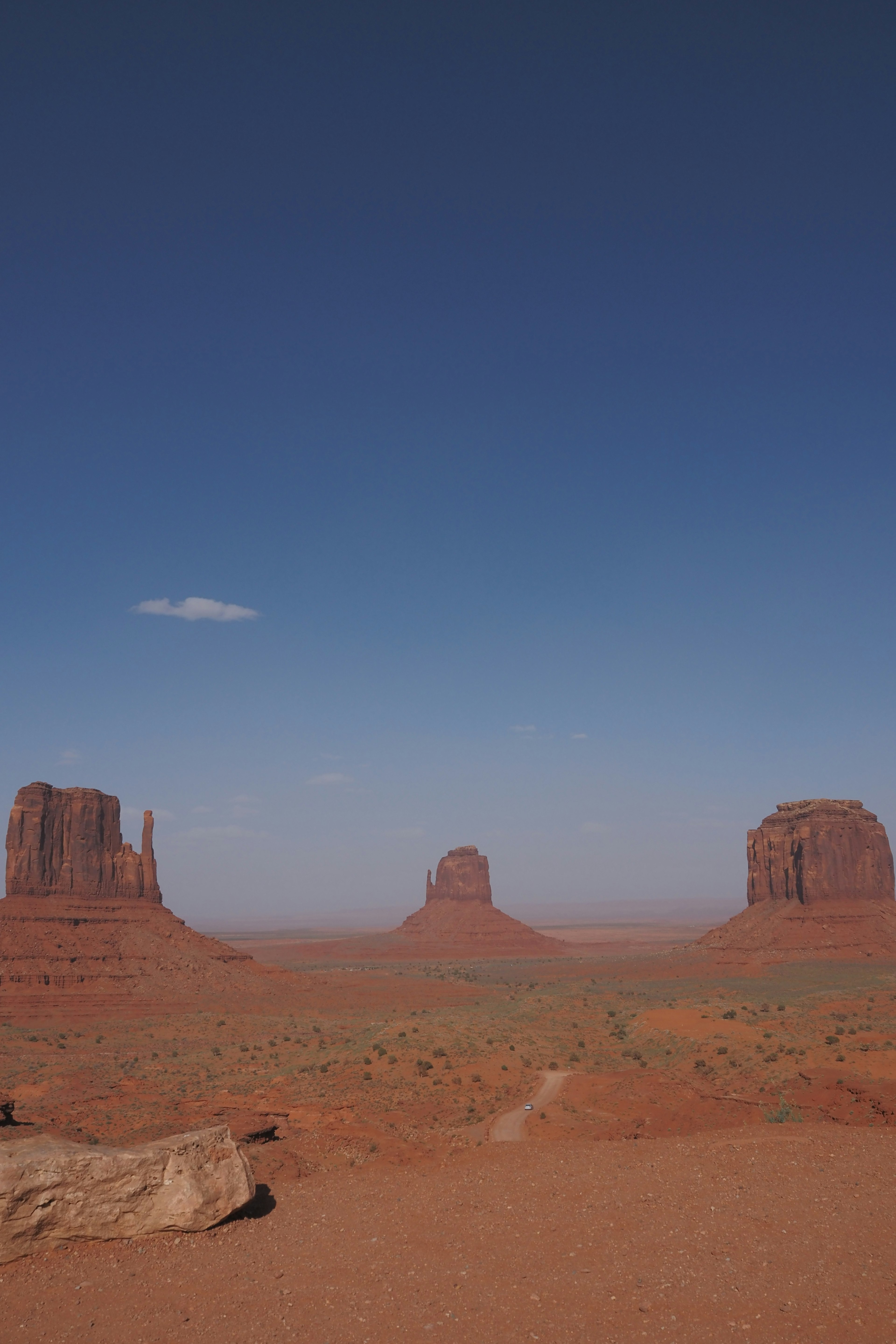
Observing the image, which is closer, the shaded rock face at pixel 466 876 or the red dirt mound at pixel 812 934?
the red dirt mound at pixel 812 934

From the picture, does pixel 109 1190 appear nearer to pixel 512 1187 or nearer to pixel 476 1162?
pixel 512 1187

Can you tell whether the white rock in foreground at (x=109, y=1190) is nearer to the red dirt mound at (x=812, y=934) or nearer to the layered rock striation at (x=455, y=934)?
the red dirt mound at (x=812, y=934)

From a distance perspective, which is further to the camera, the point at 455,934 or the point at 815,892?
the point at 455,934

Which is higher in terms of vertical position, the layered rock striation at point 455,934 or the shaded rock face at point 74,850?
the shaded rock face at point 74,850

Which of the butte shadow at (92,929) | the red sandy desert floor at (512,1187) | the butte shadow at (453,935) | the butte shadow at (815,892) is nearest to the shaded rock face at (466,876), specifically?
the butte shadow at (453,935)

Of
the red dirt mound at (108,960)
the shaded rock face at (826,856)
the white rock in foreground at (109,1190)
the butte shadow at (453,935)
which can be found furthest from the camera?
the butte shadow at (453,935)

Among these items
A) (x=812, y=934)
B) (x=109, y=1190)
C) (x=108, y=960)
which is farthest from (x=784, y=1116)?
(x=812, y=934)
